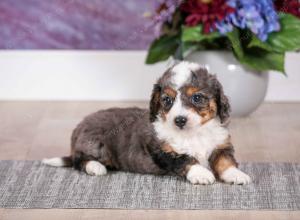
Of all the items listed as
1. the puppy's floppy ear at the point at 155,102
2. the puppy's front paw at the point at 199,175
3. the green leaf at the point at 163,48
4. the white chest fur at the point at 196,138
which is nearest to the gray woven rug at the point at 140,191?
the puppy's front paw at the point at 199,175

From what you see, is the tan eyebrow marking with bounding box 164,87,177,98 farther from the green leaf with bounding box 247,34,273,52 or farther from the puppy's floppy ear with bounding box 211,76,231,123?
the green leaf with bounding box 247,34,273,52

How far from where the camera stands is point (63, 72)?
4.93 metres

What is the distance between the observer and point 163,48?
4344mm

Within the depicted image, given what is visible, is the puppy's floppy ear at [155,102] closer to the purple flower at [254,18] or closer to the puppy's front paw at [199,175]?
the puppy's front paw at [199,175]

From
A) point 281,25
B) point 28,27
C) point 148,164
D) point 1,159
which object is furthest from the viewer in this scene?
point 28,27

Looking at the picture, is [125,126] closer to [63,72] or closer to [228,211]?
[228,211]

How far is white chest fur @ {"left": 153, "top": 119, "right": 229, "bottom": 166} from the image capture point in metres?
3.17

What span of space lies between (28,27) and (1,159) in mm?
1309

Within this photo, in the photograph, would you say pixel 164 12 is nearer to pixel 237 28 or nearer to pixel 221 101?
pixel 237 28

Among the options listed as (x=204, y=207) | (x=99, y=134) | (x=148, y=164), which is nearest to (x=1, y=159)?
(x=99, y=134)

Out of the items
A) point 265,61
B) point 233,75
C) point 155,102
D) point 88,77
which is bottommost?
point 88,77

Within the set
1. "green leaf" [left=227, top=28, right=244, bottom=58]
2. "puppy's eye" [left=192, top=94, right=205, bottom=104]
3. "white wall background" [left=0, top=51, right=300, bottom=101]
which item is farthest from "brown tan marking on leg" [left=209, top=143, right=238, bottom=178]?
"white wall background" [left=0, top=51, right=300, bottom=101]

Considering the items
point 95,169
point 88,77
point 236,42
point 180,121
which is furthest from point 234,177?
point 88,77

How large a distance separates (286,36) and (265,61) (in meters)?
0.17
